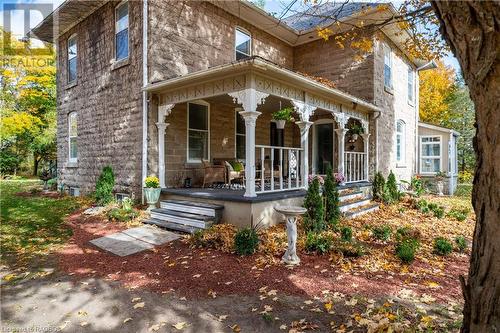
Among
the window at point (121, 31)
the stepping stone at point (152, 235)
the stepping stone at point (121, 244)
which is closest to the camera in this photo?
the stepping stone at point (121, 244)

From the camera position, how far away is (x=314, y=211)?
6.08 metres

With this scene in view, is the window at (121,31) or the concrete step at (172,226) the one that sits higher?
the window at (121,31)

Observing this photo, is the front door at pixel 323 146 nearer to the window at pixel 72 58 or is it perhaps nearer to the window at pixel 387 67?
the window at pixel 387 67

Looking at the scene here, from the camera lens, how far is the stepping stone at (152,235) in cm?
567

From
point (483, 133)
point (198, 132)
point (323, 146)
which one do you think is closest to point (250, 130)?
point (198, 132)

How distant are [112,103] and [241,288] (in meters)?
7.41

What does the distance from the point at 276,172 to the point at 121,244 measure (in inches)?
231

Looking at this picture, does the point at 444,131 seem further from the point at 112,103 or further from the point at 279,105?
the point at 112,103

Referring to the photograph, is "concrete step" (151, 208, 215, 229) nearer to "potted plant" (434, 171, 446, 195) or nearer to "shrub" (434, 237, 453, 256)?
"shrub" (434, 237, 453, 256)

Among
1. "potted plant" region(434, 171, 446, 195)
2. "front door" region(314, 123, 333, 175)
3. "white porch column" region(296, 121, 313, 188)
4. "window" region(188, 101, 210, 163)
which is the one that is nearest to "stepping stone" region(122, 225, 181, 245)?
"window" region(188, 101, 210, 163)

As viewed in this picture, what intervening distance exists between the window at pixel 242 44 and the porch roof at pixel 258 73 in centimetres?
352

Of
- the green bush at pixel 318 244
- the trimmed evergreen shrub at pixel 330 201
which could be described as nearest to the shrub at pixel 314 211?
the trimmed evergreen shrub at pixel 330 201

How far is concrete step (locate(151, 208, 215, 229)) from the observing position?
6141 mm

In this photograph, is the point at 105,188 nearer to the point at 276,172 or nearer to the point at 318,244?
the point at 276,172
